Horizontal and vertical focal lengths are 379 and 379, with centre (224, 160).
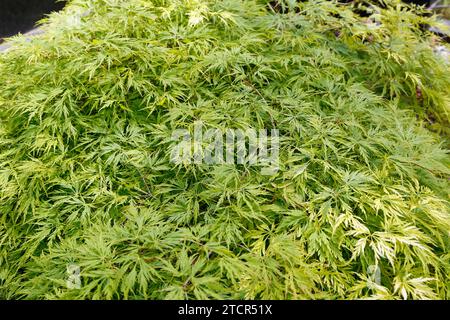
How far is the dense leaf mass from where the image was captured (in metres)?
1.36

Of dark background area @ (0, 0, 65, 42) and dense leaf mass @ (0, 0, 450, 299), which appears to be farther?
dark background area @ (0, 0, 65, 42)

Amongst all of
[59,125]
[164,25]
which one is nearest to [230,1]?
[164,25]

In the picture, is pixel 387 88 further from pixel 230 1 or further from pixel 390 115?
pixel 230 1

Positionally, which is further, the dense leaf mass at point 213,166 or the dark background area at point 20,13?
the dark background area at point 20,13

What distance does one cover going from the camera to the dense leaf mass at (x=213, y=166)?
1364 mm

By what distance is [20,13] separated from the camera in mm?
4309

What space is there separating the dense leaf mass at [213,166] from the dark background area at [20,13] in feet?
8.41

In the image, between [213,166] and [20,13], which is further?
[20,13]

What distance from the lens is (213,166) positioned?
1.62 m

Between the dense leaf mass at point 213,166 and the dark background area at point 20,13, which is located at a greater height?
the dense leaf mass at point 213,166

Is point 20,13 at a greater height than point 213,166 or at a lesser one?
lesser

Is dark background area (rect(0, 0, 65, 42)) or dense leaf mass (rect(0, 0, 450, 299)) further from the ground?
dense leaf mass (rect(0, 0, 450, 299))

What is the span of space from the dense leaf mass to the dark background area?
2565 millimetres

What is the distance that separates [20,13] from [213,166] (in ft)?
12.8
